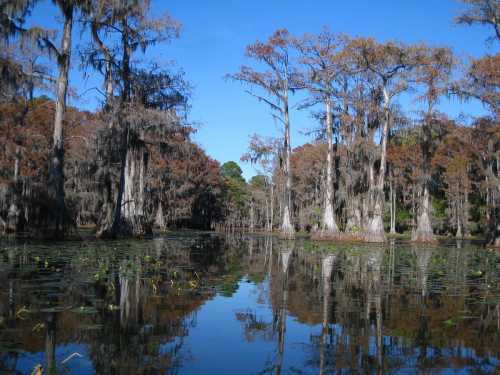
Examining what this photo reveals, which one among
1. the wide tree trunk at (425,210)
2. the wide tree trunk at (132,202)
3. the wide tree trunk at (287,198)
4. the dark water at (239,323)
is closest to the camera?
the dark water at (239,323)

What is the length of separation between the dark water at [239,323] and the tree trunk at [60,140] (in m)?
8.11

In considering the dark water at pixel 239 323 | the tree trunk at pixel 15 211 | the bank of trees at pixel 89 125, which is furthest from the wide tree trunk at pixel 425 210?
the tree trunk at pixel 15 211

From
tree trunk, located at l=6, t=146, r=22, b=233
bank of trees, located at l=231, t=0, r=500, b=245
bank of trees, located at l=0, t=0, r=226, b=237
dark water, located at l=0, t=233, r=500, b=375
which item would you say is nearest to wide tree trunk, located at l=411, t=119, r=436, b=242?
bank of trees, located at l=231, t=0, r=500, b=245

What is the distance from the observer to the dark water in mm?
3885

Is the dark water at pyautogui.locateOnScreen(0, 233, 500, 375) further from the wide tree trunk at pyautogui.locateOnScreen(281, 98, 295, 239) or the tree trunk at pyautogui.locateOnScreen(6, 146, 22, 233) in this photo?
the wide tree trunk at pyautogui.locateOnScreen(281, 98, 295, 239)

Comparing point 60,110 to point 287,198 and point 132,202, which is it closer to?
point 132,202

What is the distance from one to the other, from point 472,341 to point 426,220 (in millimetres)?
25538

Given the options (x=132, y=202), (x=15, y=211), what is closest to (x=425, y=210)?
(x=132, y=202)

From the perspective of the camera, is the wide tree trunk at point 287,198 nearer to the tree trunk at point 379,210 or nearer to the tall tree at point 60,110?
the tree trunk at point 379,210

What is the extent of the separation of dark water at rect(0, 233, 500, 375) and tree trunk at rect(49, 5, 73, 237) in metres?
8.11

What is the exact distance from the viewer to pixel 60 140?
58.3ft

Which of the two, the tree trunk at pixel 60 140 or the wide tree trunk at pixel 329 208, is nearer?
the tree trunk at pixel 60 140

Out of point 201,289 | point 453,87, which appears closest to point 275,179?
point 453,87

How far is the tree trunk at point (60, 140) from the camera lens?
682 inches
